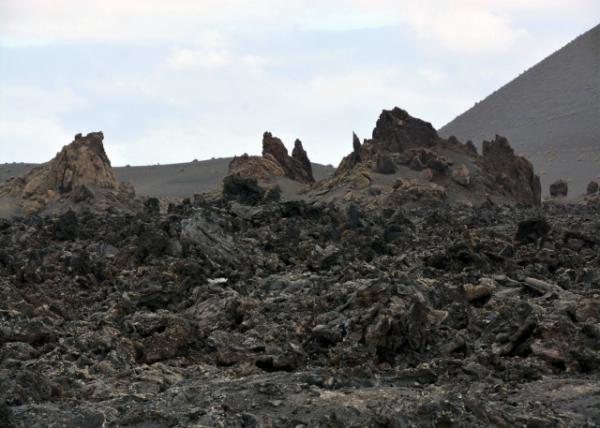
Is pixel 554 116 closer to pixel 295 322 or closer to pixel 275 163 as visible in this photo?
pixel 275 163

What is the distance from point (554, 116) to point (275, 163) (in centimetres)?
4850

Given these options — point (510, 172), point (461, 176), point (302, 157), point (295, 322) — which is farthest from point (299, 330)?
point (302, 157)

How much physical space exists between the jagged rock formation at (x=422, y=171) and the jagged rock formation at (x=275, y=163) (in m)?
3.23

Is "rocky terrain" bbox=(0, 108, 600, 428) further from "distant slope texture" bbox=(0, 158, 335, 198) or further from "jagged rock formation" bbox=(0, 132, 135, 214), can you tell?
"distant slope texture" bbox=(0, 158, 335, 198)

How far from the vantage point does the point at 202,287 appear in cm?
1549

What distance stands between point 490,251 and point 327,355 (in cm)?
664

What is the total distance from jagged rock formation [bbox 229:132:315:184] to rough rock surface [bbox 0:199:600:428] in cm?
2824

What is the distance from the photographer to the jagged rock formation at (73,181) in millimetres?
43906

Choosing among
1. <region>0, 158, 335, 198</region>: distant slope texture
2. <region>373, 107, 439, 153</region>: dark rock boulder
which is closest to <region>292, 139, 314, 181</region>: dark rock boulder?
<region>373, 107, 439, 153</region>: dark rock boulder

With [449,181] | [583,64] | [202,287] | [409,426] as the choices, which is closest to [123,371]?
[409,426]

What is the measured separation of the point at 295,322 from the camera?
12805 millimetres

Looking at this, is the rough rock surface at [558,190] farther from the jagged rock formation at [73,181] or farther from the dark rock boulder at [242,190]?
the dark rock boulder at [242,190]

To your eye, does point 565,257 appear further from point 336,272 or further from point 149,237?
point 149,237

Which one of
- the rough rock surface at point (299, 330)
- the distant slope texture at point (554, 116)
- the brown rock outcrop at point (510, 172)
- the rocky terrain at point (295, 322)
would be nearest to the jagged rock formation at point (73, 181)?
the brown rock outcrop at point (510, 172)
